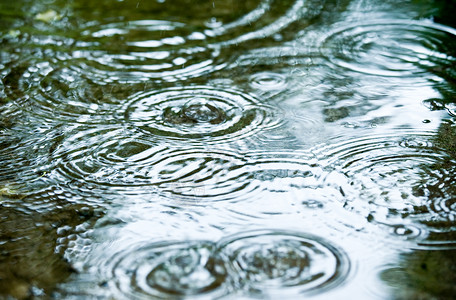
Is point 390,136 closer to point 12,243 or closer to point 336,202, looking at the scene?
point 336,202

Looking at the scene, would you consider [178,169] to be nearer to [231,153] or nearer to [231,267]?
[231,153]

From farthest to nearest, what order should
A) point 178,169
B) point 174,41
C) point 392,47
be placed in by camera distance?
point 174,41 < point 392,47 < point 178,169

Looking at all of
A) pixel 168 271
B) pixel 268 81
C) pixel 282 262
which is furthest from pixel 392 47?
pixel 168 271

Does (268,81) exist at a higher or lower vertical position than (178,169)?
higher

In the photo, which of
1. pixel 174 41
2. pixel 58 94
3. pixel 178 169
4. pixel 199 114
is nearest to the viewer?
pixel 178 169

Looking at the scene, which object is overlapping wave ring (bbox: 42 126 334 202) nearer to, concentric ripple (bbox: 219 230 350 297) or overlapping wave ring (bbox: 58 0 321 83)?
concentric ripple (bbox: 219 230 350 297)

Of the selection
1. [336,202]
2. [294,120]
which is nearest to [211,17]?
[294,120]

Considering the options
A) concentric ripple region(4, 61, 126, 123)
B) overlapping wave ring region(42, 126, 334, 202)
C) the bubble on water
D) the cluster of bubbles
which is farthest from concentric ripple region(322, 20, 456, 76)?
the cluster of bubbles
